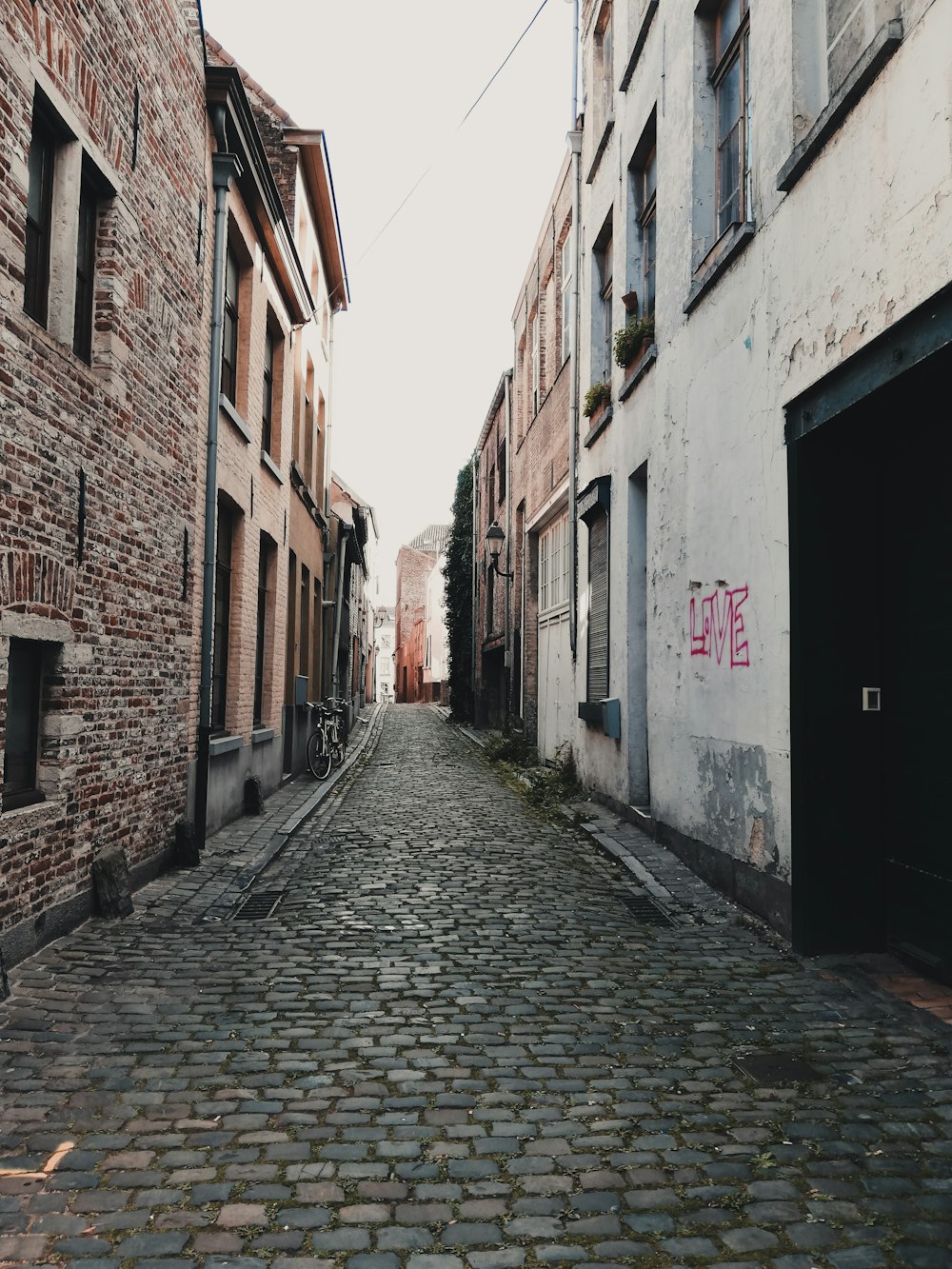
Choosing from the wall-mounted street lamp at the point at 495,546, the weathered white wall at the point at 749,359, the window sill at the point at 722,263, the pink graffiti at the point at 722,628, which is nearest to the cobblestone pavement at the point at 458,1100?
the weathered white wall at the point at 749,359

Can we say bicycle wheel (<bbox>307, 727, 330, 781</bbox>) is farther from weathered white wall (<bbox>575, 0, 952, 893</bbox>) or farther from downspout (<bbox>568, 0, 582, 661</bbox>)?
weathered white wall (<bbox>575, 0, 952, 893</bbox>)

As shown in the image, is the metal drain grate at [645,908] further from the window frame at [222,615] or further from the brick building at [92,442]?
the window frame at [222,615]

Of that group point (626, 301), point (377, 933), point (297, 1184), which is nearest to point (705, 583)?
point (377, 933)

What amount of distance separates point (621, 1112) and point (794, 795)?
2.41m

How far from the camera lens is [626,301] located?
10234 mm

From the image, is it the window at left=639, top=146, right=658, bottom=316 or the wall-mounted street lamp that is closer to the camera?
the window at left=639, top=146, right=658, bottom=316

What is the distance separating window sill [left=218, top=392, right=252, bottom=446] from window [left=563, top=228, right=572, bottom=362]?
518 centimetres

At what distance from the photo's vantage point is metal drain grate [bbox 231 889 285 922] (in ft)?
20.4

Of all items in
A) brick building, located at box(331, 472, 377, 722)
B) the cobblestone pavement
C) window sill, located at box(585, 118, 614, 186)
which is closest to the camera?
the cobblestone pavement

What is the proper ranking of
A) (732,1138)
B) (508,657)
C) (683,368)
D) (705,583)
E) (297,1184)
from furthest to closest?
(508,657) < (683,368) < (705,583) < (732,1138) < (297,1184)

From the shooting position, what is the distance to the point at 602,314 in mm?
12328

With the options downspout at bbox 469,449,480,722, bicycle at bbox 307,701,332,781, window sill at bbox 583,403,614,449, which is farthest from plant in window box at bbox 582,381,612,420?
downspout at bbox 469,449,480,722

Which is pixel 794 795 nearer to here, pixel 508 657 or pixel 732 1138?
pixel 732 1138

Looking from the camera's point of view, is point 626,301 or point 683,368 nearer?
point 683,368
